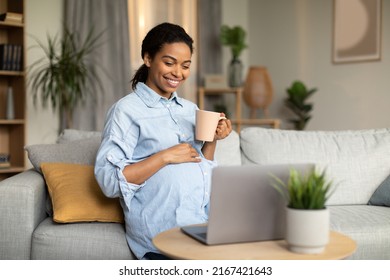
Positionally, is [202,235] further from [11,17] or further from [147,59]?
[11,17]

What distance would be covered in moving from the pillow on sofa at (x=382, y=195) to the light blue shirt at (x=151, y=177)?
3.66 feet

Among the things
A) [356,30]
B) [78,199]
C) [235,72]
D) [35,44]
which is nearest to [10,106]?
[35,44]

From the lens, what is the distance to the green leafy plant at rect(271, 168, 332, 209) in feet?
4.20

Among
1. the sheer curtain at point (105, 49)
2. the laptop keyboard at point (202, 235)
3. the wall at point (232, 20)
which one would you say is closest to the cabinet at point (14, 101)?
the sheer curtain at point (105, 49)

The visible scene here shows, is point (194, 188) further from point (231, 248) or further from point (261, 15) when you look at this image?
point (261, 15)

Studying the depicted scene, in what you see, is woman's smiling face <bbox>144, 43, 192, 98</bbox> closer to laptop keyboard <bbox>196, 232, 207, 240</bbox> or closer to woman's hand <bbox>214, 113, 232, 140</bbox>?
woman's hand <bbox>214, 113, 232, 140</bbox>

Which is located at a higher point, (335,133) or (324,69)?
(324,69)

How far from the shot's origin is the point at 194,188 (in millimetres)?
1913

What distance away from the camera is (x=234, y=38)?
6.23 meters

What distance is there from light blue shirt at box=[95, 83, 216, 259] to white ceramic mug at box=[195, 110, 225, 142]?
0.11 m

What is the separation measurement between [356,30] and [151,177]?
446 cm

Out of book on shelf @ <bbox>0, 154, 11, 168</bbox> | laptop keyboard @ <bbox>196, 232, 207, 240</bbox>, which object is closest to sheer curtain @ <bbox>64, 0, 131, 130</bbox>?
book on shelf @ <bbox>0, 154, 11, 168</bbox>
